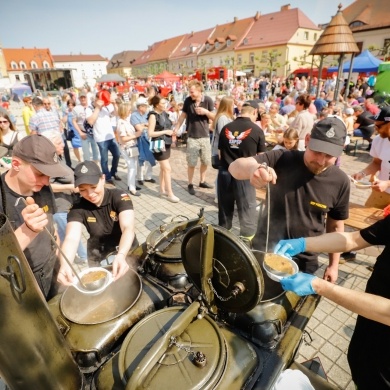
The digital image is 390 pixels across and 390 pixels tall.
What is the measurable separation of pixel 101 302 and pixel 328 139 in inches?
84.0

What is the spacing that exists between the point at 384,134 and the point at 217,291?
11.8 feet

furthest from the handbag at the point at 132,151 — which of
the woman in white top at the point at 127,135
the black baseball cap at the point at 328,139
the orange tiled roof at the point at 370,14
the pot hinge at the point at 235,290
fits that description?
the orange tiled roof at the point at 370,14

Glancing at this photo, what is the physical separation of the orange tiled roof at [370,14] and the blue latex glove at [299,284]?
4793 cm

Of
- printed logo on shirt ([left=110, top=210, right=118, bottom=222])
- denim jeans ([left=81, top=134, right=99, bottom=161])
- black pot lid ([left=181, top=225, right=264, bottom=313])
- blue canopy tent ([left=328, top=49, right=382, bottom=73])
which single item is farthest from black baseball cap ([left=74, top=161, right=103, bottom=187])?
blue canopy tent ([left=328, top=49, right=382, bottom=73])

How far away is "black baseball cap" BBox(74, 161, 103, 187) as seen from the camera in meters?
2.29

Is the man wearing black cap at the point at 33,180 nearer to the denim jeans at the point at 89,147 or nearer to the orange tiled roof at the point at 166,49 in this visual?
the denim jeans at the point at 89,147

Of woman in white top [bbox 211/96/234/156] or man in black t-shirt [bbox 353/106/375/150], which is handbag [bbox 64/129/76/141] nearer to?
woman in white top [bbox 211/96/234/156]

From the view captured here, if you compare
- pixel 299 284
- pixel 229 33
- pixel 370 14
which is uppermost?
pixel 229 33

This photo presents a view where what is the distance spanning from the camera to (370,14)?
3803 cm

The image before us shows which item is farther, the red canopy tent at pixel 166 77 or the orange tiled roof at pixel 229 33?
the orange tiled roof at pixel 229 33

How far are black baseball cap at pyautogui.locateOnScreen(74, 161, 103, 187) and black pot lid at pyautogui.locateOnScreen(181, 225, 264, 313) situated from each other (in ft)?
3.81

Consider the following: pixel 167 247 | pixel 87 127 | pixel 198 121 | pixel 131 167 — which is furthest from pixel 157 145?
pixel 167 247

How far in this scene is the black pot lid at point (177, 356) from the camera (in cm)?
114

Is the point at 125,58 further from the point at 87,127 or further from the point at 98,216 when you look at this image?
the point at 98,216
